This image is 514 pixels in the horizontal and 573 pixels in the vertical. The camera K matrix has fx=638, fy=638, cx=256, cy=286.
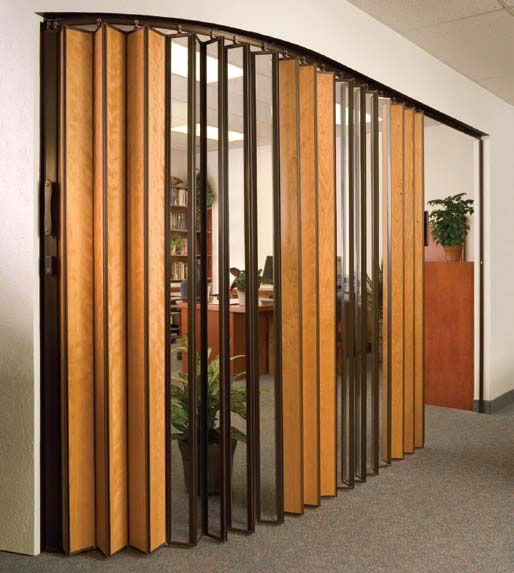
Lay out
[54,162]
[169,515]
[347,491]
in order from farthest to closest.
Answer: [347,491] < [169,515] < [54,162]

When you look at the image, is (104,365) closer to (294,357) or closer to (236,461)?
(294,357)

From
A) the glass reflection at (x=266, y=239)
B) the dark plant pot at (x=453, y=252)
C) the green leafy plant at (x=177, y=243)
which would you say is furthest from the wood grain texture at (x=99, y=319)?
the dark plant pot at (x=453, y=252)

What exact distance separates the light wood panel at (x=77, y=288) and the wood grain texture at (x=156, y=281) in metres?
0.20

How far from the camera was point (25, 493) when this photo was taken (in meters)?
2.12

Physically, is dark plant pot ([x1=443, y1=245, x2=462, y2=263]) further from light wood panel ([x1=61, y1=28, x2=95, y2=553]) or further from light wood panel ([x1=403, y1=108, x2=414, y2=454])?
light wood panel ([x1=61, y1=28, x2=95, y2=553])

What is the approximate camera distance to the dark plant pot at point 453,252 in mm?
4348

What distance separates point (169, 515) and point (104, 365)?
1.94 feet

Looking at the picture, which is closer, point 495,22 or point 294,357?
point 294,357

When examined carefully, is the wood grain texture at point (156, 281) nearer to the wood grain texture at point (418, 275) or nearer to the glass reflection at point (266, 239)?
the glass reflection at point (266, 239)

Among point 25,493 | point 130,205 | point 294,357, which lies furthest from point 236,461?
point 130,205

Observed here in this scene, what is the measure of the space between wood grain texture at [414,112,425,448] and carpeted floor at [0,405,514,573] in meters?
0.29

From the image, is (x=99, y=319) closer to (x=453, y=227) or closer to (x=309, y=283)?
(x=309, y=283)

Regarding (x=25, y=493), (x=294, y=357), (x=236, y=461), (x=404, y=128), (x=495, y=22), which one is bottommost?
(x=236, y=461)

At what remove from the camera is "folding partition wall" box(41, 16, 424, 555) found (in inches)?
83.4
